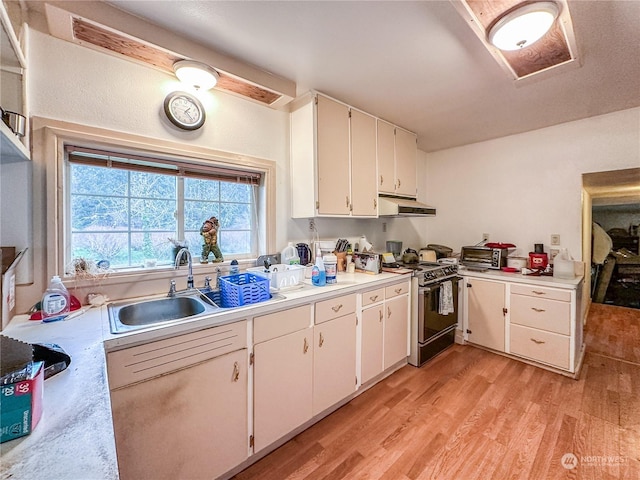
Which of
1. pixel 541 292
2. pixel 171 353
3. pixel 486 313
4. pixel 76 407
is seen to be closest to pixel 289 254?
pixel 171 353

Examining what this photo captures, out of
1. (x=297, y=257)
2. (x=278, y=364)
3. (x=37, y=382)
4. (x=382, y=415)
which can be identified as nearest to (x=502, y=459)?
(x=382, y=415)

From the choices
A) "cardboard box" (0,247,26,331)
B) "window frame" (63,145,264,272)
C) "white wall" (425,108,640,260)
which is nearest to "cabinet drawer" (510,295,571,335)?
"white wall" (425,108,640,260)

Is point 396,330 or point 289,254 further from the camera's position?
point 396,330

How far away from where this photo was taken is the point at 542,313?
2453 mm

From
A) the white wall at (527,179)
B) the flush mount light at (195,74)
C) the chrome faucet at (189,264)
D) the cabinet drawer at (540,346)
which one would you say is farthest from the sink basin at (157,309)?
the white wall at (527,179)

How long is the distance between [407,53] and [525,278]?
2.24 m

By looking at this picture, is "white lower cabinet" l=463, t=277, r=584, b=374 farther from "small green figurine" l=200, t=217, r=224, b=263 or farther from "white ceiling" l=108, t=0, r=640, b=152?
"small green figurine" l=200, t=217, r=224, b=263

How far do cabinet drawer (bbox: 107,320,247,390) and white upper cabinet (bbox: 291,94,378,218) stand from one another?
1.15 meters

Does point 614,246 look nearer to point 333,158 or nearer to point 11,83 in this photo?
point 333,158

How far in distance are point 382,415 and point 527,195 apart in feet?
9.21

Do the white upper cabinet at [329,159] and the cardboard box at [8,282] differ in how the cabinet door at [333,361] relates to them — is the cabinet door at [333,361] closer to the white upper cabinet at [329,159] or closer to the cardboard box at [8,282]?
the white upper cabinet at [329,159]

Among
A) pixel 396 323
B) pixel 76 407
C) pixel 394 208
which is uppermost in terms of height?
pixel 394 208

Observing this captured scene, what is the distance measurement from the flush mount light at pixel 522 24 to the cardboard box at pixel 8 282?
2.50m

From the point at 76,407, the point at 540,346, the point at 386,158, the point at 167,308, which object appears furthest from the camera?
→ the point at 386,158
